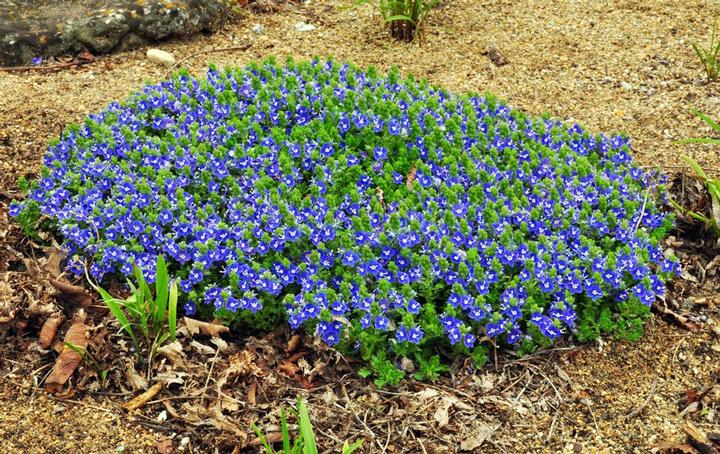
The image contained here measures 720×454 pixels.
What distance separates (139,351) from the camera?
150 inches

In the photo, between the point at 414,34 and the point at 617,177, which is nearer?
the point at 617,177

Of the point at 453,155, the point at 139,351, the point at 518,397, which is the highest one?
the point at 453,155

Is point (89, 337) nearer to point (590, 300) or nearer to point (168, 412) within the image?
point (168, 412)

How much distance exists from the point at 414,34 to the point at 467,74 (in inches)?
27.6

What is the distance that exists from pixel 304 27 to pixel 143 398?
4.35 m

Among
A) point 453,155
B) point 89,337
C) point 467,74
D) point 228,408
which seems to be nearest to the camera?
point 228,408

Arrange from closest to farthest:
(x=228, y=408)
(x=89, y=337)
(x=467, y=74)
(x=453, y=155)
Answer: (x=228, y=408) → (x=89, y=337) → (x=453, y=155) → (x=467, y=74)

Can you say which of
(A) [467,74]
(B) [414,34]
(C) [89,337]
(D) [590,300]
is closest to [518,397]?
(D) [590,300]

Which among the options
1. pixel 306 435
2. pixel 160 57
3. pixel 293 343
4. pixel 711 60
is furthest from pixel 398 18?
pixel 306 435

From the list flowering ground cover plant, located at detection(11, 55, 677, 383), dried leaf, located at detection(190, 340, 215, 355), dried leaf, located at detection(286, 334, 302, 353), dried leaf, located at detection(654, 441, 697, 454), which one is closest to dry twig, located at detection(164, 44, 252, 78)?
flowering ground cover plant, located at detection(11, 55, 677, 383)

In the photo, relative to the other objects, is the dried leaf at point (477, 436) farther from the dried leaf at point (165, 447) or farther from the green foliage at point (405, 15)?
the green foliage at point (405, 15)

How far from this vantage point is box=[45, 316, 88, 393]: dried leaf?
3.70 metres

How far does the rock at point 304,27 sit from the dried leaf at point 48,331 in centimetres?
396

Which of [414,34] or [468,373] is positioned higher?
[414,34]
